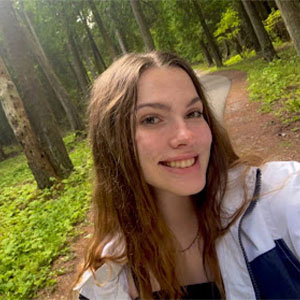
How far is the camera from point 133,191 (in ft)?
6.23

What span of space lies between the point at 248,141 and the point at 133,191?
16.5 feet

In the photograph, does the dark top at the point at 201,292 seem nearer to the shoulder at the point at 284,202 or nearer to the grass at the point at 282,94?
the shoulder at the point at 284,202

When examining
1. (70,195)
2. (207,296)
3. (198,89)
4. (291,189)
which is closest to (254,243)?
(291,189)

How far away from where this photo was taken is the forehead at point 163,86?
1.75 m

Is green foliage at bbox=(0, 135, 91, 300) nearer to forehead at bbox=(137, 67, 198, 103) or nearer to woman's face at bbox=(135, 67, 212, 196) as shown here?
woman's face at bbox=(135, 67, 212, 196)

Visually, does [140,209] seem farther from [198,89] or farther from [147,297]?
[198,89]

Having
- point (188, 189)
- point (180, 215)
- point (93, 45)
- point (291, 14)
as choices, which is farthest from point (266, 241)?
point (93, 45)

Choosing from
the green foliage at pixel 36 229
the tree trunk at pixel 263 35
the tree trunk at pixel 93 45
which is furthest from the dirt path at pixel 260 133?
the tree trunk at pixel 93 45

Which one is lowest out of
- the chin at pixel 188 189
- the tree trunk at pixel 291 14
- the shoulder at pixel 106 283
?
the shoulder at pixel 106 283

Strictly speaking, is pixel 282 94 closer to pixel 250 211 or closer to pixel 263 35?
pixel 250 211

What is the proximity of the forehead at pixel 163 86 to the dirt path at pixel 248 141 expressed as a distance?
26.7 inches

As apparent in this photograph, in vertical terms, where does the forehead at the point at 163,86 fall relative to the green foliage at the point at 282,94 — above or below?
above

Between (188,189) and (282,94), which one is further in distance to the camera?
(282,94)

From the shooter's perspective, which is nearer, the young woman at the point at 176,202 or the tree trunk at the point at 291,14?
the young woman at the point at 176,202
